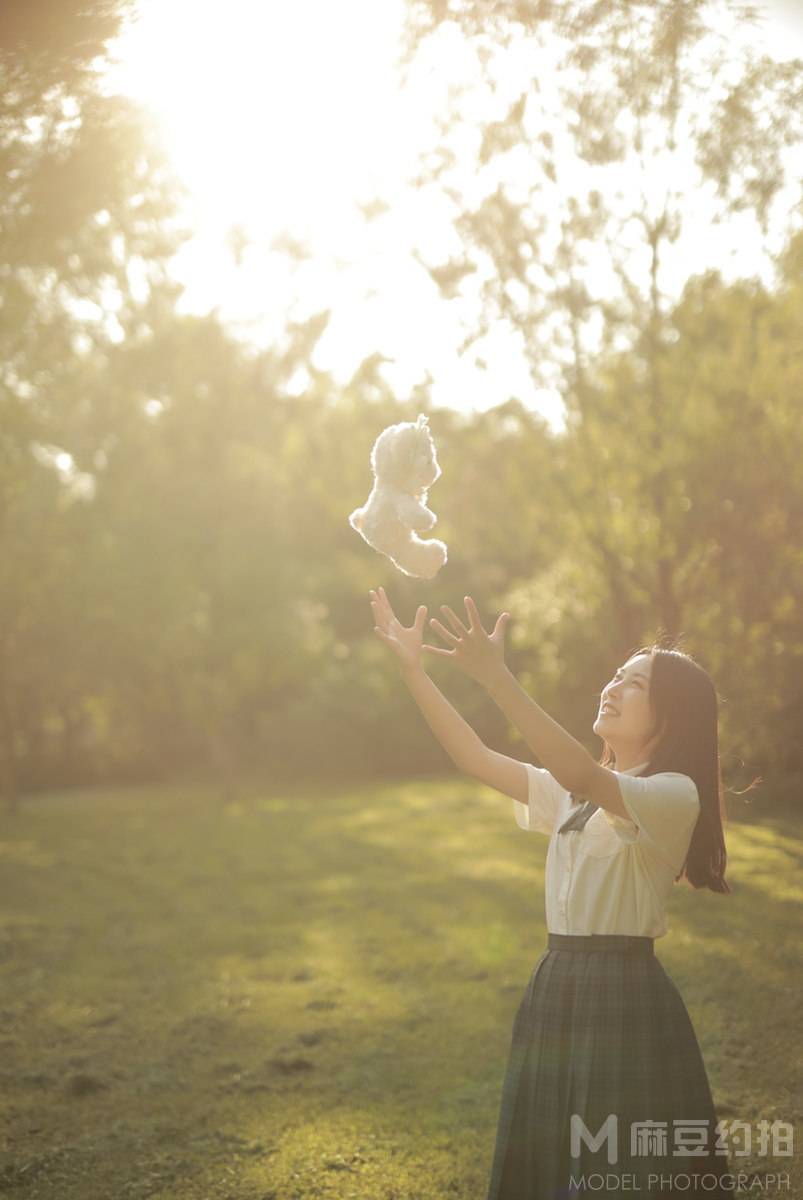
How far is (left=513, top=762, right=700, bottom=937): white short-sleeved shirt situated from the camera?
10.5ft

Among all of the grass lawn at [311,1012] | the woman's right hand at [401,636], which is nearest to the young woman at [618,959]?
the woman's right hand at [401,636]

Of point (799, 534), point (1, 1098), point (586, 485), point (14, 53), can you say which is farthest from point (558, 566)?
point (14, 53)

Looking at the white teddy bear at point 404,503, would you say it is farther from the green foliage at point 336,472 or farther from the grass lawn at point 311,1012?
the grass lawn at point 311,1012

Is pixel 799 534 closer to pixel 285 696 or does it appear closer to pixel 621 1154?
pixel 621 1154

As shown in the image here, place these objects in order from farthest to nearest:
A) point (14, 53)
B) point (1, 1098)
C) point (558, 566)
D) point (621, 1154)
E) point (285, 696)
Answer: point (285, 696) < point (558, 566) < point (1, 1098) < point (14, 53) < point (621, 1154)

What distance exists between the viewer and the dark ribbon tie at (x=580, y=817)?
136 inches

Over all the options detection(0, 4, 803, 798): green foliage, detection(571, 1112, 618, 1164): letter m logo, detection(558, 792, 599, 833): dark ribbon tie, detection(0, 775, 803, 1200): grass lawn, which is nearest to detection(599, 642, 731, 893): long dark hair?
detection(558, 792, 599, 833): dark ribbon tie

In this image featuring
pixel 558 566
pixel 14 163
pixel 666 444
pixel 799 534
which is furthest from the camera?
pixel 558 566

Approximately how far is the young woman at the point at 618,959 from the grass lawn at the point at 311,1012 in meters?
2.13

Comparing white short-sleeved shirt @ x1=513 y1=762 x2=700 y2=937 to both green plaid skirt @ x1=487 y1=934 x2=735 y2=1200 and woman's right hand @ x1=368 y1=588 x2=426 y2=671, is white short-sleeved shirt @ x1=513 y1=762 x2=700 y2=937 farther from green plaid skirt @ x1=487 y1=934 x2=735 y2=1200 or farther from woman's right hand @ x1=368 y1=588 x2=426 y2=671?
woman's right hand @ x1=368 y1=588 x2=426 y2=671

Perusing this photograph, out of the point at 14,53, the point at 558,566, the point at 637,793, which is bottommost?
the point at 637,793

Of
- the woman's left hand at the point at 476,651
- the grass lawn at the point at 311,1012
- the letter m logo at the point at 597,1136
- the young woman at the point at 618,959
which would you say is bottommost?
the grass lawn at the point at 311,1012

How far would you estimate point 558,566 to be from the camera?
12359mm

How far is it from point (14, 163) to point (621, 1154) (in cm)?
478
